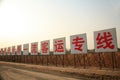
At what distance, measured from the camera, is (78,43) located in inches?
847

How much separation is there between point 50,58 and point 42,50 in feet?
35.5

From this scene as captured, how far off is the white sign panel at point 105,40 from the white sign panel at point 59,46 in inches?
258

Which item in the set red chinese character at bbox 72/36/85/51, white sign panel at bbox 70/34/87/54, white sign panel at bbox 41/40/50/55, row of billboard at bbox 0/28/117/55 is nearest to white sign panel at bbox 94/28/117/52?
row of billboard at bbox 0/28/117/55

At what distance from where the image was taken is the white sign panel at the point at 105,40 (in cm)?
1755

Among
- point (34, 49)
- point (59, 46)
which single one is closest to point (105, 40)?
point (59, 46)

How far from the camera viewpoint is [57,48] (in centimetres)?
2555

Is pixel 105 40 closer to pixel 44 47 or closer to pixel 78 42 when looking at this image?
pixel 78 42

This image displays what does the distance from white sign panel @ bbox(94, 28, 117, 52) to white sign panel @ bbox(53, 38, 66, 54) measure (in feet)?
21.5

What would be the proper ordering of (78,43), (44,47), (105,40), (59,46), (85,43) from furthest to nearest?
(44,47)
(59,46)
(78,43)
(85,43)
(105,40)

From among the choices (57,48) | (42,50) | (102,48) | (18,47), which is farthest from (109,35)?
(18,47)

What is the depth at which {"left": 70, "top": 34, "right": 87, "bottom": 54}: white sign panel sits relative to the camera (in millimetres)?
20753

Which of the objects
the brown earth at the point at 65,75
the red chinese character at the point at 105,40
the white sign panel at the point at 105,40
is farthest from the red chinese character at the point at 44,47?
the red chinese character at the point at 105,40

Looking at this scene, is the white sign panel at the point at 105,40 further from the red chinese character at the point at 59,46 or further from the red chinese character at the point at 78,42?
the red chinese character at the point at 59,46

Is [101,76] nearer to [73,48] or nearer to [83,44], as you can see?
[83,44]
